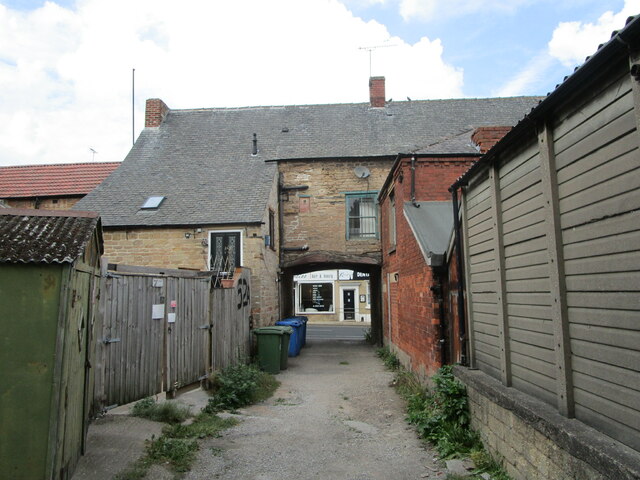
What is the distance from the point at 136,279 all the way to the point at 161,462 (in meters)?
2.92

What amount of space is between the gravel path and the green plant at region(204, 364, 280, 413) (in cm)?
26

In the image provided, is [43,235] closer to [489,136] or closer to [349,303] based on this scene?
[489,136]

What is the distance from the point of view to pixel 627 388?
2.88m

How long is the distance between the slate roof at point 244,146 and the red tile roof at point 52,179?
2.50m

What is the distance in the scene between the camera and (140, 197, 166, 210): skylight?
16.0m

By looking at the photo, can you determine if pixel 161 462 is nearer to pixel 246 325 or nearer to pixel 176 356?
pixel 176 356

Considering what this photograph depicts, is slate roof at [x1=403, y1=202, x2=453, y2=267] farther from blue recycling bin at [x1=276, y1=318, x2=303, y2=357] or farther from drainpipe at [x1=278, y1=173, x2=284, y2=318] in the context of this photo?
drainpipe at [x1=278, y1=173, x2=284, y2=318]

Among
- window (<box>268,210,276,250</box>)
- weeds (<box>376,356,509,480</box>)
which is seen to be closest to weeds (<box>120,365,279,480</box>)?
weeds (<box>376,356,509,480</box>)

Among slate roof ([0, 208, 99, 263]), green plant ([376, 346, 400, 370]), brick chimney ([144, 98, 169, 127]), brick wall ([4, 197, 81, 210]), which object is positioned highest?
brick chimney ([144, 98, 169, 127])

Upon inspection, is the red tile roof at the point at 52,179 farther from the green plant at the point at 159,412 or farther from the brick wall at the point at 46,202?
the green plant at the point at 159,412

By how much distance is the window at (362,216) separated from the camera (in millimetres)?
→ 18297

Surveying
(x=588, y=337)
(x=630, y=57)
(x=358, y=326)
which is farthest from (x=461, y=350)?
(x=358, y=326)

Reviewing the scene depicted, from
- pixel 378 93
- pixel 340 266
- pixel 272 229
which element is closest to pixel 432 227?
pixel 272 229

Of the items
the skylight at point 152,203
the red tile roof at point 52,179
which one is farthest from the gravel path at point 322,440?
the red tile roof at point 52,179
